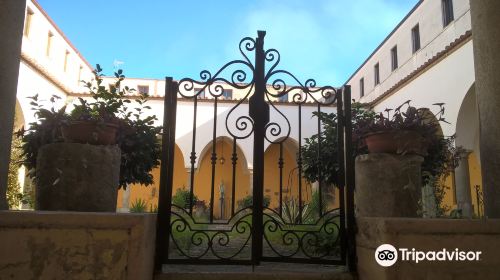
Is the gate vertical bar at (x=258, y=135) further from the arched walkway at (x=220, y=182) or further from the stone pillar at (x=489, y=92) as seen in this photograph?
the arched walkway at (x=220, y=182)

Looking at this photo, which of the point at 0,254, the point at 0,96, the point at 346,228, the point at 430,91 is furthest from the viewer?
the point at 430,91

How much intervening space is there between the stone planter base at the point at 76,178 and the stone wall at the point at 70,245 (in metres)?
1.34

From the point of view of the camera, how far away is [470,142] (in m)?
11.0

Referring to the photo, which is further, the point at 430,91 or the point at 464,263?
the point at 430,91

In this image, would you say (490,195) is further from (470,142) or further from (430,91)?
(430,91)

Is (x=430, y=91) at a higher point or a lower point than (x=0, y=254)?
higher

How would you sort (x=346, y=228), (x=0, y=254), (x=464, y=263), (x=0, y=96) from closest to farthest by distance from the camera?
(x=0, y=254), (x=464, y=263), (x=0, y=96), (x=346, y=228)

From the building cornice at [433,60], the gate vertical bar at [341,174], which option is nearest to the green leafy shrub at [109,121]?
the gate vertical bar at [341,174]

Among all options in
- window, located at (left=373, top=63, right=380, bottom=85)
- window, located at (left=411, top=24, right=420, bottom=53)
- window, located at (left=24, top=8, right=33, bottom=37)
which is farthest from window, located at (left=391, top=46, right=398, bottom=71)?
window, located at (left=24, top=8, right=33, bottom=37)

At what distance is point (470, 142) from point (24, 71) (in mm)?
13217

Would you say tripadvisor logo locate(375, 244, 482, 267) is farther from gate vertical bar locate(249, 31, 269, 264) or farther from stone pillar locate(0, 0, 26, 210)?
stone pillar locate(0, 0, 26, 210)

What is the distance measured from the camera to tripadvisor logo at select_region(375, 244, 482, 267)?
241 centimetres

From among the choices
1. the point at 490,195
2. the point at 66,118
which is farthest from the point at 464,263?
the point at 66,118

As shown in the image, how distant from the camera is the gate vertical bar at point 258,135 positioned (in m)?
3.16
